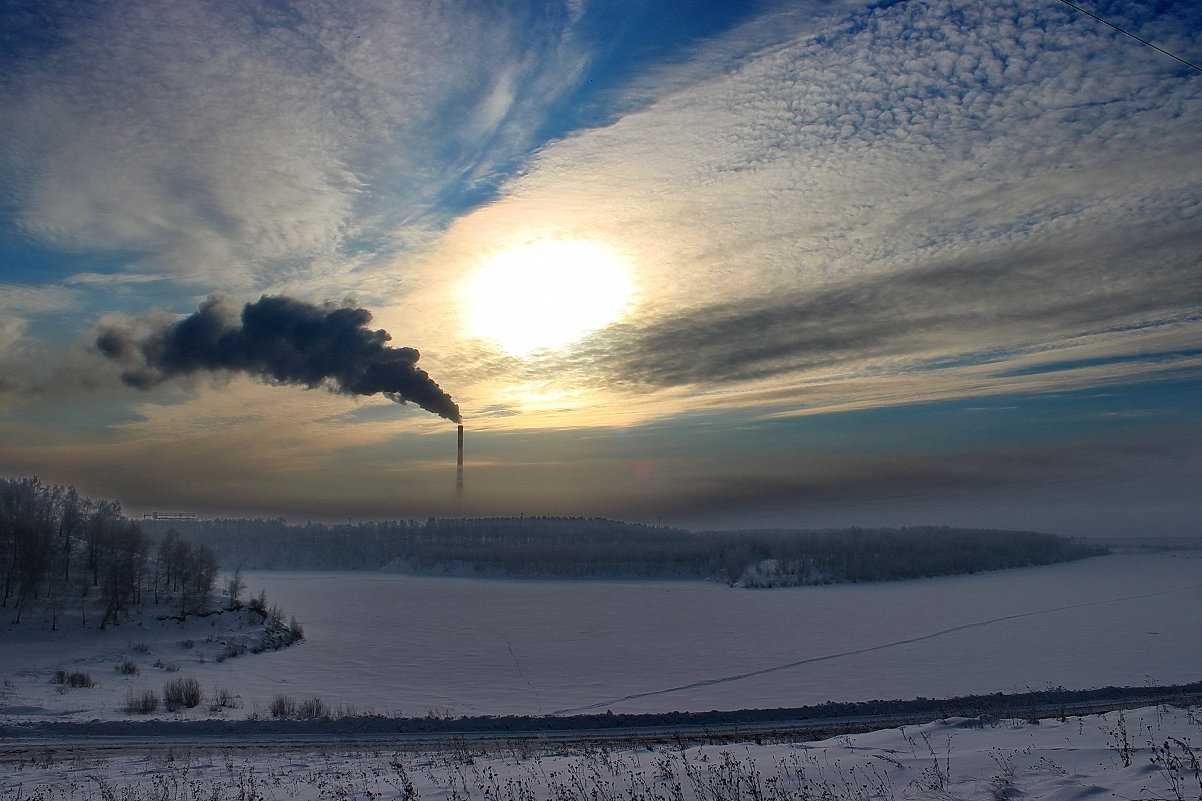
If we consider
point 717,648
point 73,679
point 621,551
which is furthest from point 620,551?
point 73,679

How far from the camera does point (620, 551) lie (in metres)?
122

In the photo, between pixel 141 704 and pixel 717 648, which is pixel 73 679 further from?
pixel 717 648

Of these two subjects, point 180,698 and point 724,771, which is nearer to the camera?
point 724,771

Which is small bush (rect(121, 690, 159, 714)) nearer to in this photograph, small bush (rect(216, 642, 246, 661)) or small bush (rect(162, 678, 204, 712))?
small bush (rect(162, 678, 204, 712))

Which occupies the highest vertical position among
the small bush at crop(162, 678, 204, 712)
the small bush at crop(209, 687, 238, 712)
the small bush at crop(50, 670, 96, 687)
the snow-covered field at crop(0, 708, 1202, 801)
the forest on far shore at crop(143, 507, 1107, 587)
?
the snow-covered field at crop(0, 708, 1202, 801)

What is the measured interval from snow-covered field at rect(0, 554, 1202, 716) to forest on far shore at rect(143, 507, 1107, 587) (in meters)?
42.0

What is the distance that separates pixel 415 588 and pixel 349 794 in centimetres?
8201

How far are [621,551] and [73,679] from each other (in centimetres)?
9931

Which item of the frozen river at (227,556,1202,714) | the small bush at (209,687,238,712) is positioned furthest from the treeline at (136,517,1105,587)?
the small bush at (209,687,238,712)

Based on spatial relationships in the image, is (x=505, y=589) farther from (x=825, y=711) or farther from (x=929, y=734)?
(x=929, y=734)

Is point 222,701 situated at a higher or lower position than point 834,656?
higher

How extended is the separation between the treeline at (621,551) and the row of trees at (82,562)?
67.4 metres

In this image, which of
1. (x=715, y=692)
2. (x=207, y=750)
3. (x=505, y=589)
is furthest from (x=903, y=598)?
(x=207, y=750)

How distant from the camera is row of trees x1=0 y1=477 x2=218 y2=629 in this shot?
39531mm
